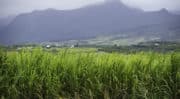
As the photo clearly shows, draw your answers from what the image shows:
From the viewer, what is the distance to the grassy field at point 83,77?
828 cm

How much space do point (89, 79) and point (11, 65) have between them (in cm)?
181

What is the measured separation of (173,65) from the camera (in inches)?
364

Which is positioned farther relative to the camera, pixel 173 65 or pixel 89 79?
pixel 173 65

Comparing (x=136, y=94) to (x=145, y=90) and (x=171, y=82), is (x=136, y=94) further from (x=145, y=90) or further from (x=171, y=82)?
(x=171, y=82)

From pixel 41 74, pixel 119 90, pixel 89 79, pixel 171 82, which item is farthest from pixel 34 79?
pixel 171 82

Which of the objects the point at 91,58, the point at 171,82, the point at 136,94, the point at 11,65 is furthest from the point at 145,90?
the point at 11,65

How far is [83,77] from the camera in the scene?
339 inches

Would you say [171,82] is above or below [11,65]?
below

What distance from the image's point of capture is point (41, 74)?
337 inches

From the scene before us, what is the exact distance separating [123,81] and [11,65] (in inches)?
102

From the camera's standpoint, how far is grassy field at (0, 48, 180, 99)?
8281 mm

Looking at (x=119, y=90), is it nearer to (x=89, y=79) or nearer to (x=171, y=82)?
(x=89, y=79)

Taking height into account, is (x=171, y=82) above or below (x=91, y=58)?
below

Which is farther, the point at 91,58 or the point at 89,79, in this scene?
the point at 91,58
